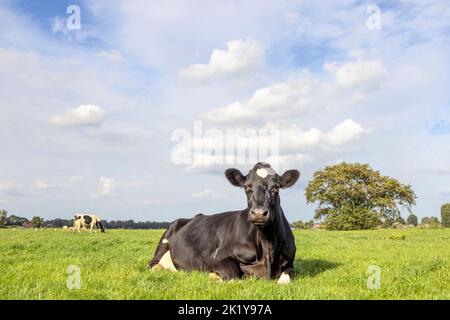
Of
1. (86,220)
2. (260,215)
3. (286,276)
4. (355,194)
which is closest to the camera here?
(260,215)

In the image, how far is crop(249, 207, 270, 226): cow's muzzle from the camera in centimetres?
737

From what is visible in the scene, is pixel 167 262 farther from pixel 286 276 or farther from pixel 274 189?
pixel 274 189

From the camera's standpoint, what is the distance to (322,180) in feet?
211

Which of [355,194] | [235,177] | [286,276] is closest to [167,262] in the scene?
[235,177]

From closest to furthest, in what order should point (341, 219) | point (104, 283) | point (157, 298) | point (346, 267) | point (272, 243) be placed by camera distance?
point (157, 298), point (104, 283), point (272, 243), point (346, 267), point (341, 219)

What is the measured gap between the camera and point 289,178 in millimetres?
8781

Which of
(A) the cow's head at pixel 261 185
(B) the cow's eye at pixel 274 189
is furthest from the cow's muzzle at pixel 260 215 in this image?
(B) the cow's eye at pixel 274 189

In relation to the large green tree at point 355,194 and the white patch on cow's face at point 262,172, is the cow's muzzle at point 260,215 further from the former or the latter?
the large green tree at point 355,194

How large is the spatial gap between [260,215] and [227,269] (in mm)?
1554

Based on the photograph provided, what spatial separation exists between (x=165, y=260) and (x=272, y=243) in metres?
Result: 3.67

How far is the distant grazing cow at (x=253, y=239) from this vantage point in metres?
8.01

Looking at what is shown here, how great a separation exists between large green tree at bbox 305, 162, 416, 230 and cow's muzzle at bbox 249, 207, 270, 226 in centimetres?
5586

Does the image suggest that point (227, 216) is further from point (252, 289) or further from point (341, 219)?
point (341, 219)
